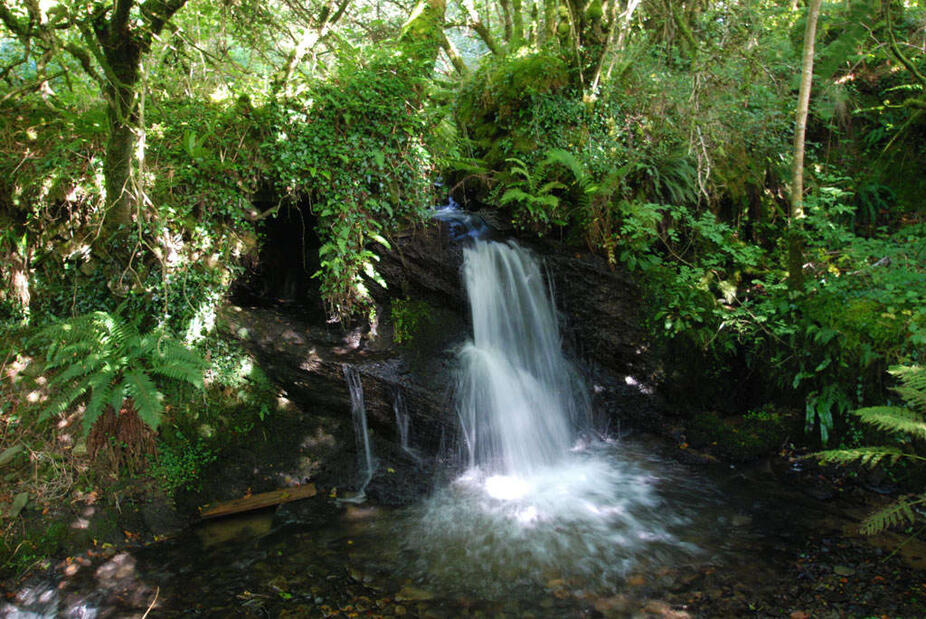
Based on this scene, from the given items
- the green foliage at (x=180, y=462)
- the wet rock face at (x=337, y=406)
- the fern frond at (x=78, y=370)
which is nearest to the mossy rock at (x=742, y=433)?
the wet rock face at (x=337, y=406)

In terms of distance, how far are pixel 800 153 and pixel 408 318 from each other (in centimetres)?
535

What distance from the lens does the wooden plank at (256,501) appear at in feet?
17.2

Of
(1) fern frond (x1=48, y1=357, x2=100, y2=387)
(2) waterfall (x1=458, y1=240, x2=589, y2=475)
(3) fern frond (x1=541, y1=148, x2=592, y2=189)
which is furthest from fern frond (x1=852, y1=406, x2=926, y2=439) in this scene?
(1) fern frond (x1=48, y1=357, x2=100, y2=387)

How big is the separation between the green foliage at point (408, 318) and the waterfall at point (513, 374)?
2.07 feet

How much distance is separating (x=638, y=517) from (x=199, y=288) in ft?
17.4

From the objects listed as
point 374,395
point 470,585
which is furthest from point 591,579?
point 374,395

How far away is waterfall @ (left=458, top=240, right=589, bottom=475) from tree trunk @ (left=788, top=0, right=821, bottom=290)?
301 cm

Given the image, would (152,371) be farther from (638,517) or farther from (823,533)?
(823,533)

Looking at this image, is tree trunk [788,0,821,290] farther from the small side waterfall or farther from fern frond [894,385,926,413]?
the small side waterfall

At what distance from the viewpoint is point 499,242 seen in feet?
24.0

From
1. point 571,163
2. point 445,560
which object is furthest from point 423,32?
point 445,560

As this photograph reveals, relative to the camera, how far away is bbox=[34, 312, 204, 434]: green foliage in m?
4.71

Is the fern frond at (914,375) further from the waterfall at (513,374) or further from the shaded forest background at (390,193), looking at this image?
the waterfall at (513,374)

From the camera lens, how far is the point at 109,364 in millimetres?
4910
